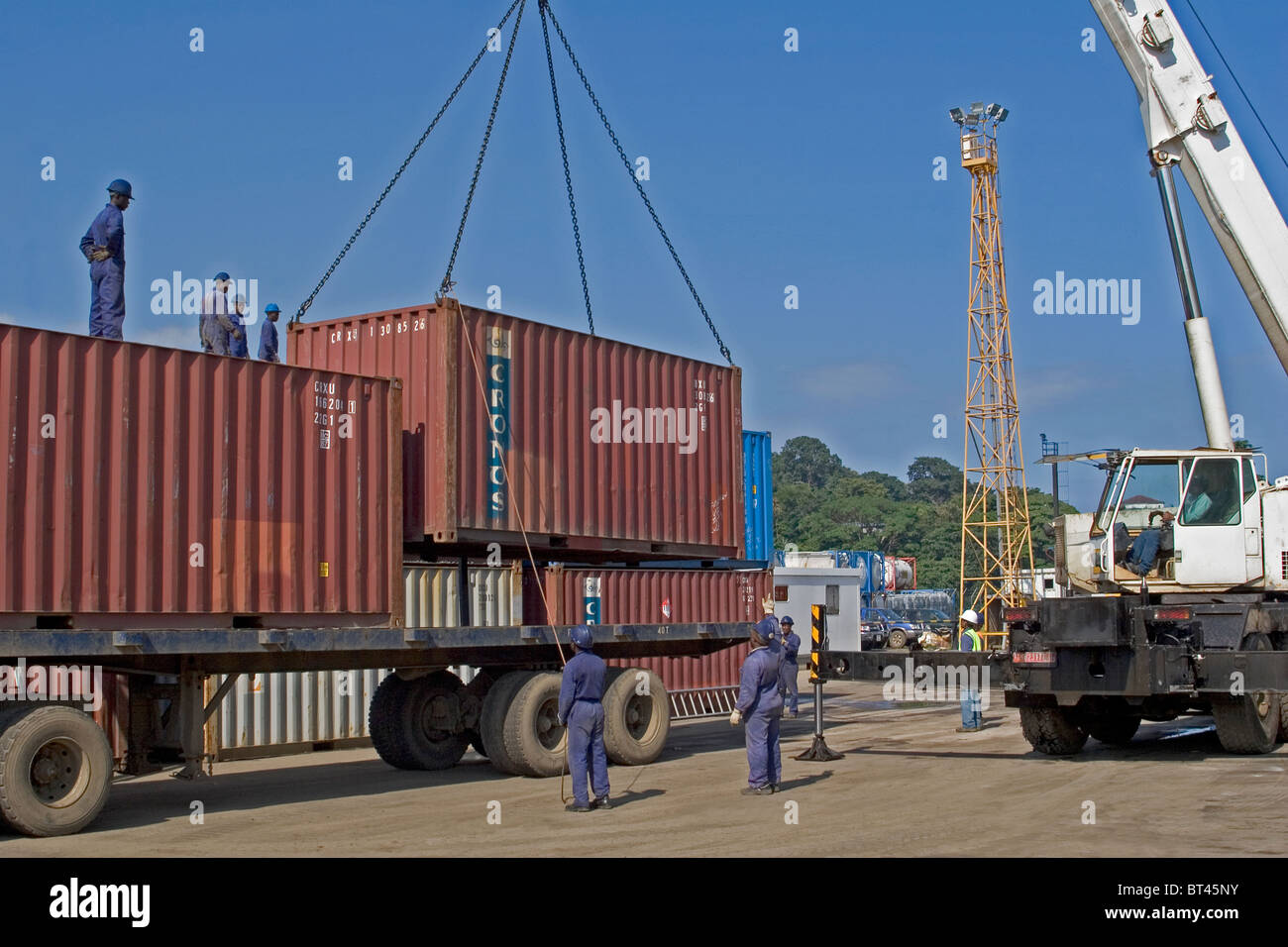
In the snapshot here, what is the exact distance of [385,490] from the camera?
43.0 ft

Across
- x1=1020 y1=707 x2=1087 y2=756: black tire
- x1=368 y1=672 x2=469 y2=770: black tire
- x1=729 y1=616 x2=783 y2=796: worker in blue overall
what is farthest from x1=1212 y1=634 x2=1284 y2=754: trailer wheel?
x1=368 y1=672 x2=469 y2=770: black tire

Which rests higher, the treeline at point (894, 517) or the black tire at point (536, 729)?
the treeline at point (894, 517)

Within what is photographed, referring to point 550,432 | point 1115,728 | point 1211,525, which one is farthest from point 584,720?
point 1115,728

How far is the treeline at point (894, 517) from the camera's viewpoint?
3858 inches

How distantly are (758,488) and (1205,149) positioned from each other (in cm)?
967

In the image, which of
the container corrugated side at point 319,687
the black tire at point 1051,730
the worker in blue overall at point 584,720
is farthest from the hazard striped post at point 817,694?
the worker in blue overall at point 584,720

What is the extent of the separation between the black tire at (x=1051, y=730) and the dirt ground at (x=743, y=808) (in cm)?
16

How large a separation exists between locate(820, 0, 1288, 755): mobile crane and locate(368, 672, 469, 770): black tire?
4295 millimetres

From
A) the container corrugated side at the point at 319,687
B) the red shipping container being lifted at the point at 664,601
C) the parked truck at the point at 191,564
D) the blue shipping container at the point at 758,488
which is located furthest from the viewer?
the blue shipping container at the point at 758,488

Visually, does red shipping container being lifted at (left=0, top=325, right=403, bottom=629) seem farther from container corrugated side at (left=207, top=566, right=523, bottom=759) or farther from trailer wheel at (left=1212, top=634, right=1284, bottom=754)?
trailer wheel at (left=1212, top=634, right=1284, bottom=754)

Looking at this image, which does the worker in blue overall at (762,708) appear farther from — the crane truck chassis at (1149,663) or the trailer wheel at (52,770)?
the trailer wheel at (52,770)

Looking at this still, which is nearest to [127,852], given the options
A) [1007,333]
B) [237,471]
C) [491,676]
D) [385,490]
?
[237,471]
